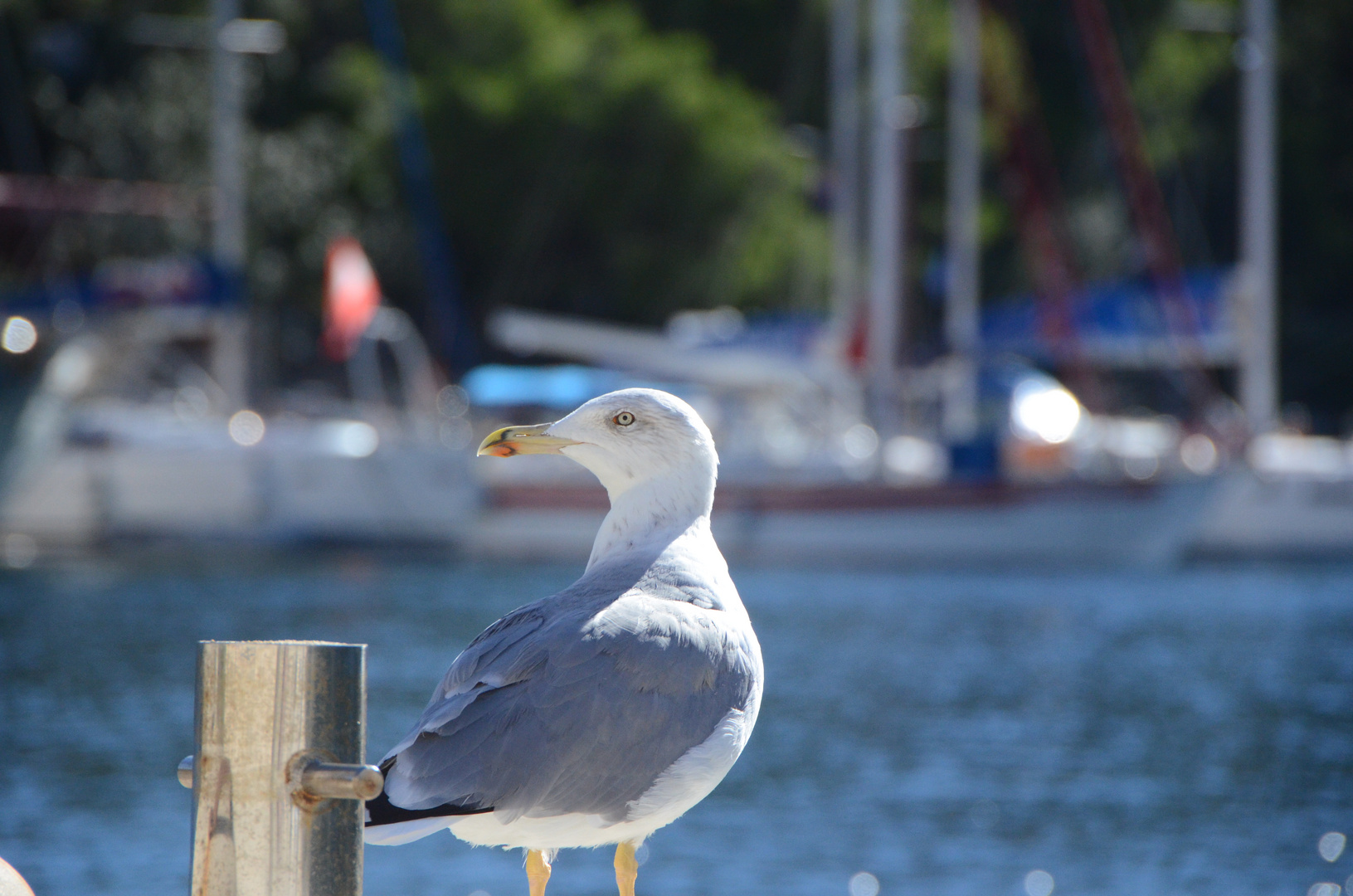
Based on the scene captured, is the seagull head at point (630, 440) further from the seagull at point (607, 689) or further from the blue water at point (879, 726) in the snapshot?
the blue water at point (879, 726)

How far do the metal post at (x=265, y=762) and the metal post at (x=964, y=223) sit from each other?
87.1 ft

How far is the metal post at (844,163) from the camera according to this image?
108 feet

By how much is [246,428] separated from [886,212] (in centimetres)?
1077

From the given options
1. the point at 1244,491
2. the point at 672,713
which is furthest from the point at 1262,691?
the point at 672,713

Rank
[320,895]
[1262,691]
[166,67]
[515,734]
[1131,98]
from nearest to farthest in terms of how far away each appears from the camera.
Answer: [320,895]
[515,734]
[1262,691]
[166,67]
[1131,98]

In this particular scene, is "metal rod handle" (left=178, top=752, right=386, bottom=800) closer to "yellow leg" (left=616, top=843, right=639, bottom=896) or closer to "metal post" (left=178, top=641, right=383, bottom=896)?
"metal post" (left=178, top=641, right=383, bottom=896)

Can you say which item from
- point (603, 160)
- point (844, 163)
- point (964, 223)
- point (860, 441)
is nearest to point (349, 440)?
point (860, 441)

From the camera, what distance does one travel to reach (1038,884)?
10961 millimetres

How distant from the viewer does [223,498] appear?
29.3 metres

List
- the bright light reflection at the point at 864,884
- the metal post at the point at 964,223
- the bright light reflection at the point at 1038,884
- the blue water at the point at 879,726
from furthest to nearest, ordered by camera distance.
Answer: the metal post at the point at 964,223
the blue water at the point at 879,726
the bright light reflection at the point at 1038,884
the bright light reflection at the point at 864,884

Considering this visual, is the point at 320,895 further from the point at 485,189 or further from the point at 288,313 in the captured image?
the point at 288,313

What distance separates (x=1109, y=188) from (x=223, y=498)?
75.8 ft

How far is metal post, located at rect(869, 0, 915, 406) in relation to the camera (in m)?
27.3

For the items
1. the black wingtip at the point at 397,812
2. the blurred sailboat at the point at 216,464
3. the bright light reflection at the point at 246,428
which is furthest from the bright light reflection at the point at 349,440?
the black wingtip at the point at 397,812
